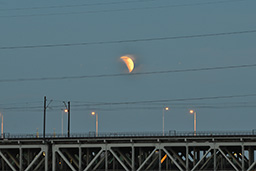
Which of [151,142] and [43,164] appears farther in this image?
[43,164]

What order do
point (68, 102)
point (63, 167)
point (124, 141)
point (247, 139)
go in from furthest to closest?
point (68, 102) < point (63, 167) < point (124, 141) < point (247, 139)

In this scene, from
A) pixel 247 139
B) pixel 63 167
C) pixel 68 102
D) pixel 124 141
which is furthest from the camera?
pixel 68 102

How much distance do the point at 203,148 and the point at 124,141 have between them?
1380cm

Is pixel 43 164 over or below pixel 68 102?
below

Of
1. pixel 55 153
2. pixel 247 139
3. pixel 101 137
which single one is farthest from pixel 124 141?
pixel 247 139

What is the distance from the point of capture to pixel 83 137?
97.0 metres

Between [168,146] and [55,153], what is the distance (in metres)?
18.2

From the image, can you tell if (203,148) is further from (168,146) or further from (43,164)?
(43,164)

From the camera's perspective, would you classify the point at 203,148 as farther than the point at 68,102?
No

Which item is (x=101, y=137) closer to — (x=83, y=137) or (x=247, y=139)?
(x=83, y=137)

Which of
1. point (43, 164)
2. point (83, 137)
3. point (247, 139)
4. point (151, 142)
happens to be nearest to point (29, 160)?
point (43, 164)

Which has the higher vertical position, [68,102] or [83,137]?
[68,102]

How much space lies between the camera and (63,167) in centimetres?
10250

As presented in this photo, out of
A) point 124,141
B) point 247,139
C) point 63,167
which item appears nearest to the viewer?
point 247,139
